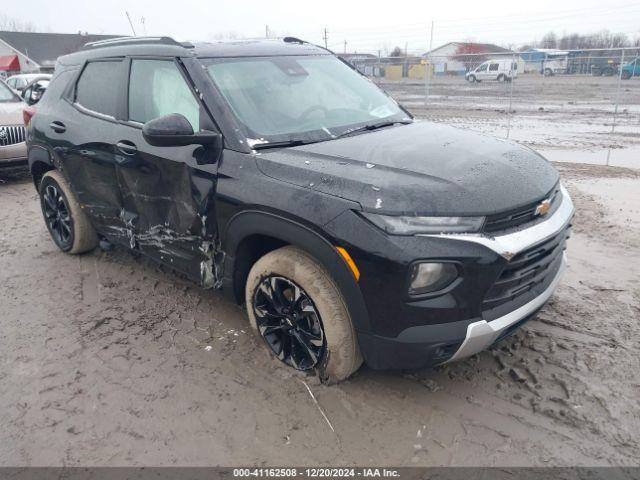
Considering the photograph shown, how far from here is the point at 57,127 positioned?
448 centimetres

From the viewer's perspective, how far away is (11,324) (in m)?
3.89

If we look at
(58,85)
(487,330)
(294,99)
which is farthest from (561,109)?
(487,330)

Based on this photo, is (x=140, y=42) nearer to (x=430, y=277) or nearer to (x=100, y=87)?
(x=100, y=87)

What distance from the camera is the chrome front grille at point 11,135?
803 centimetres

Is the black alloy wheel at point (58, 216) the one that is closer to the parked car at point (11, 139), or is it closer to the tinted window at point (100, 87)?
the tinted window at point (100, 87)

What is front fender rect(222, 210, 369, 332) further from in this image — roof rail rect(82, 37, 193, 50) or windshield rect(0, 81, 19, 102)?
windshield rect(0, 81, 19, 102)

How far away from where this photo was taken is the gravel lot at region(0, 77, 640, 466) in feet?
8.45

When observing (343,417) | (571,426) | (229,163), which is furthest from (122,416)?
(571,426)

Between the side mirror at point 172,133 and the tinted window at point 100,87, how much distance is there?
3.73 ft

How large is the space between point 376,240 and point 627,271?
2970mm

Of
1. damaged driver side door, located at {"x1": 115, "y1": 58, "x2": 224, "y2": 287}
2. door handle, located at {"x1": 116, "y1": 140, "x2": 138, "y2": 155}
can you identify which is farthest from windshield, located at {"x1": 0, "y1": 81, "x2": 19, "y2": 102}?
door handle, located at {"x1": 116, "y1": 140, "x2": 138, "y2": 155}

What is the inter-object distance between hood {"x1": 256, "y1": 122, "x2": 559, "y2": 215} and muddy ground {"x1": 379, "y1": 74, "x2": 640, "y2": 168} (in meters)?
6.72

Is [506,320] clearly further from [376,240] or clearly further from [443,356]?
[376,240]

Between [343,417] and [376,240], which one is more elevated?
[376,240]
